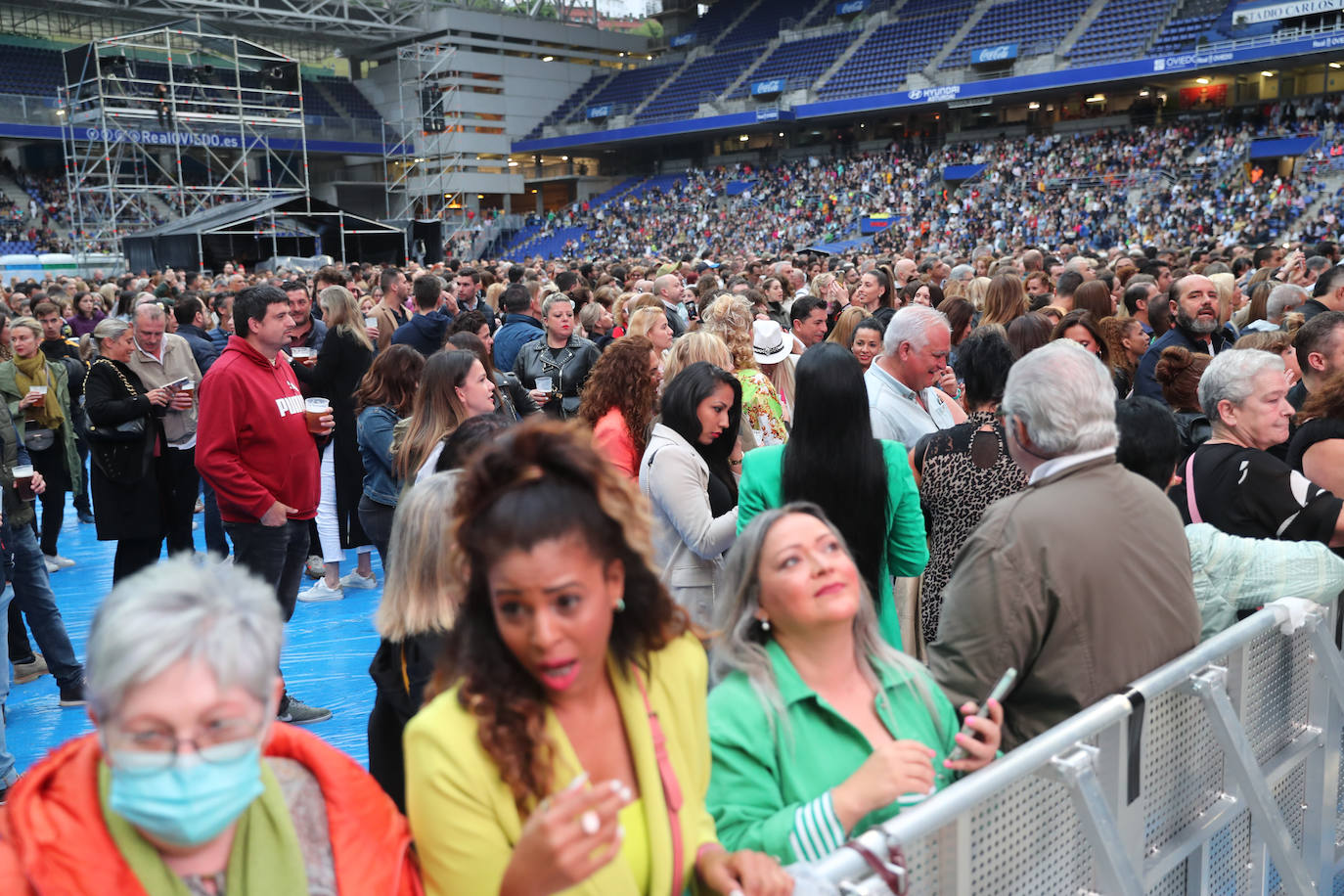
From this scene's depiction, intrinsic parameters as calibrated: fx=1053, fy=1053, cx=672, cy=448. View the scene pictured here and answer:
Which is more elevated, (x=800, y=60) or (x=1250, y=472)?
(x=800, y=60)

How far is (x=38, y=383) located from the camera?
19.8ft

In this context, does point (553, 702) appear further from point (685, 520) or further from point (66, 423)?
point (66, 423)

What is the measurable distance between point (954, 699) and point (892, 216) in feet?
94.9

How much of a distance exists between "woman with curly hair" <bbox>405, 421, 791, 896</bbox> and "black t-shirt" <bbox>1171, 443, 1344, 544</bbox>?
189 centimetres

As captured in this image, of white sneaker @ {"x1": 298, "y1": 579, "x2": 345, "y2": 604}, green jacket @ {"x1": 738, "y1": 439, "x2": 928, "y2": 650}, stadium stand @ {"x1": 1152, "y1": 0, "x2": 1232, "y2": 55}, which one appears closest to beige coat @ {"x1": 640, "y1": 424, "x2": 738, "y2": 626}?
green jacket @ {"x1": 738, "y1": 439, "x2": 928, "y2": 650}

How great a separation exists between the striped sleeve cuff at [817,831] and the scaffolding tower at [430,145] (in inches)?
1541

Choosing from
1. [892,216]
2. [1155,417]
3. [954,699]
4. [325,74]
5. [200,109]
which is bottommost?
[954,699]

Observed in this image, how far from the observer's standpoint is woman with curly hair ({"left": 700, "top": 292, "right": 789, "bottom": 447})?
15.0 ft

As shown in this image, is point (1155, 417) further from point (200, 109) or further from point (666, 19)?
point (666, 19)

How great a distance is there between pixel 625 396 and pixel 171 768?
2.92 metres

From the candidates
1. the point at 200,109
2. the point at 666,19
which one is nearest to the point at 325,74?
the point at 666,19

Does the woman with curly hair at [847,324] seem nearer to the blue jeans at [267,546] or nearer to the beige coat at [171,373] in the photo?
the blue jeans at [267,546]

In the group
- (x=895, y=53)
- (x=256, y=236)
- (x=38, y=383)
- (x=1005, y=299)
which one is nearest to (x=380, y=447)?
(x=38, y=383)

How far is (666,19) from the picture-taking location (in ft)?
156
